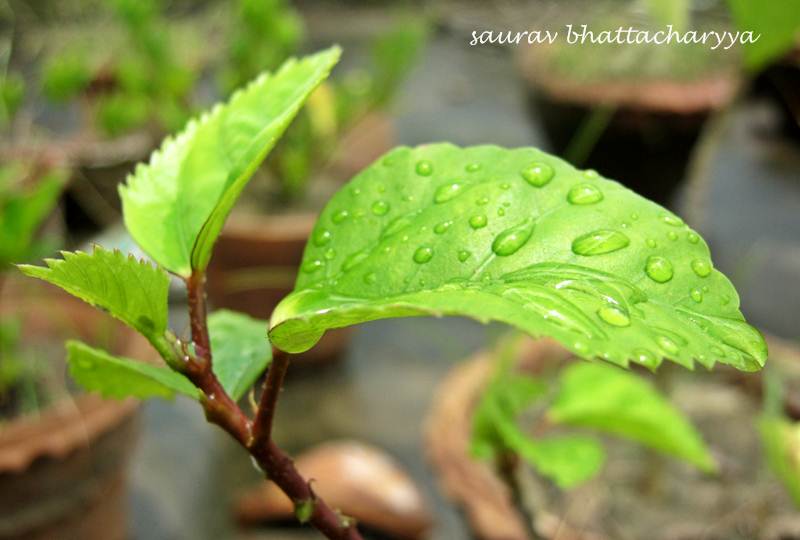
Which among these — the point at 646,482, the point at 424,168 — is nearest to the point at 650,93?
the point at 646,482

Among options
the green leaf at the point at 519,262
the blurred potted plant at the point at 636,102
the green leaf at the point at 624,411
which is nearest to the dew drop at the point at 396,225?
the green leaf at the point at 519,262

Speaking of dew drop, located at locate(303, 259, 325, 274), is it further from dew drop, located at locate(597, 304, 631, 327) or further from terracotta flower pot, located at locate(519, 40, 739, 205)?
terracotta flower pot, located at locate(519, 40, 739, 205)

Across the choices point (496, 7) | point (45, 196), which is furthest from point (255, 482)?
point (496, 7)

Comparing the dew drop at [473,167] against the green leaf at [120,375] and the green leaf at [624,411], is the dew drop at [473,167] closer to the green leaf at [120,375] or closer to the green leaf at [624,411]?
the green leaf at [120,375]

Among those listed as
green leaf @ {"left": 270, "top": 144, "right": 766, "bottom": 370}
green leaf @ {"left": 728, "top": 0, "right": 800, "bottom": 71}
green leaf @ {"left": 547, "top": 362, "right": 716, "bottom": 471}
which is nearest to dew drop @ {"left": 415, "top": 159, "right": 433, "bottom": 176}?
green leaf @ {"left": 270, "top": 144, "right": 766, "bottom": 370}

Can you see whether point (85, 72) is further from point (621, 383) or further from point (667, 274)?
point (667, 274)

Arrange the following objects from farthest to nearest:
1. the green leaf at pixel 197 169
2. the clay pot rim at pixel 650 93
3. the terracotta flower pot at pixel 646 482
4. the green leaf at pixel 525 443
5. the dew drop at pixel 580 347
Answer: the clay pot rim at pixel 650 93, the terracotta flower pot at pixel 646 482, the green leaf at pixel 525 443, the green leaf at pixel 197 169, the dew drop at pixel 580 347
